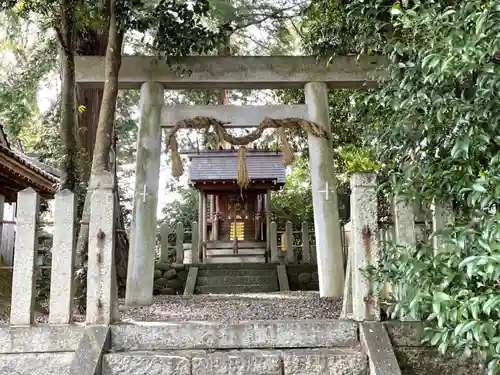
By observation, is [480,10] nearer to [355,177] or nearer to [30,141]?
[355,177]

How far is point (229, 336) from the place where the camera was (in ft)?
11.5

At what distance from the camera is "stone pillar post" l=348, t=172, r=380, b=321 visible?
3.54 meters

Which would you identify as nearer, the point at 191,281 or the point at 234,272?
the point at 191,281

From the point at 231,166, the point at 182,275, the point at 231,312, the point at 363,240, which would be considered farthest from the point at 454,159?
the point at 231,166

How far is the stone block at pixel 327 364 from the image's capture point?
328 centimetres

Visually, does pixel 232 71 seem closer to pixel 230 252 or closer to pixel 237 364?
pixel 237 364

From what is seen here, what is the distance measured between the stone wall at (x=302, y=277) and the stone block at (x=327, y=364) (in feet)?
21.0

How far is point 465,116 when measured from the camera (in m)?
2.43

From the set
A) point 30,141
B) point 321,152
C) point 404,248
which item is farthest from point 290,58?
point 30,141

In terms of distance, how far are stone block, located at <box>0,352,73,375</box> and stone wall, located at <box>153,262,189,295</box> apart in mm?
6029

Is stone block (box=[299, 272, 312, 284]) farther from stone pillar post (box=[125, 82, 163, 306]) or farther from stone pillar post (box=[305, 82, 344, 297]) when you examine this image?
stone pillar post (box=[125, 82, 163, 306])

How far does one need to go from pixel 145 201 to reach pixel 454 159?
4.07 meters

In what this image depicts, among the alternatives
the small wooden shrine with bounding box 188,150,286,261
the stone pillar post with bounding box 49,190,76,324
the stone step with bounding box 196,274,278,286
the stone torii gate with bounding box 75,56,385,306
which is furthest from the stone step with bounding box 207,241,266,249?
the stone pillar post with bounding box 49,190,76,324

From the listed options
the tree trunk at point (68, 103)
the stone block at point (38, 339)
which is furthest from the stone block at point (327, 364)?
the tree trunk at point (68, 103)
